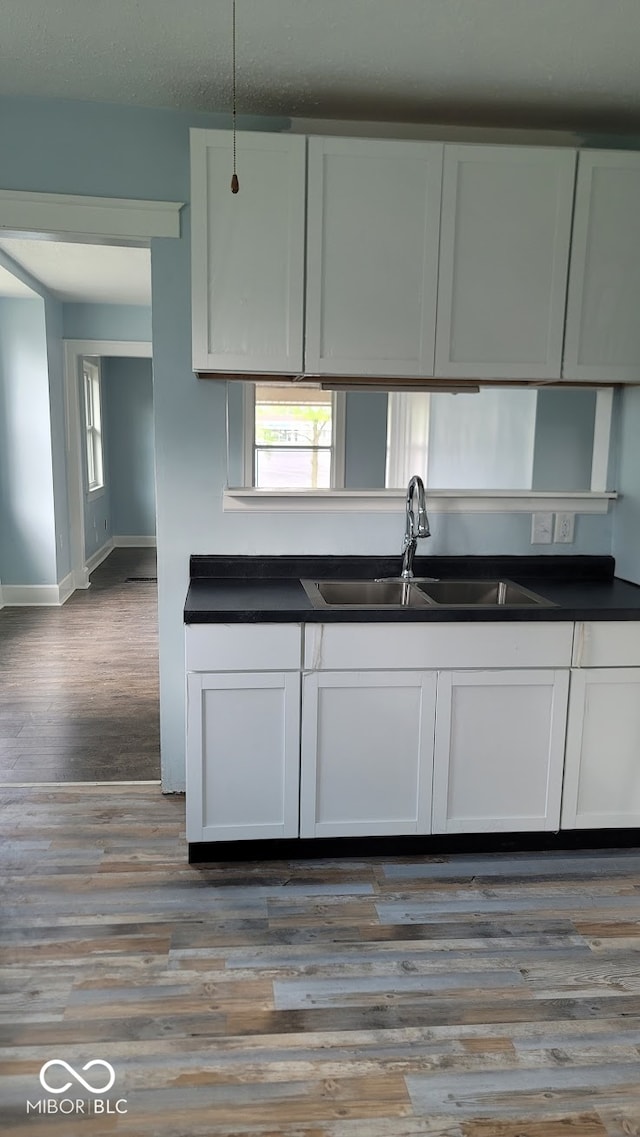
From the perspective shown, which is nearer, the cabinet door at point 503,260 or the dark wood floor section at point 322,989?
the dark wood floor section at point 322,989

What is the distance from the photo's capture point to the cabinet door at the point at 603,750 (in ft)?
8.53

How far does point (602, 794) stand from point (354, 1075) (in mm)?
1326

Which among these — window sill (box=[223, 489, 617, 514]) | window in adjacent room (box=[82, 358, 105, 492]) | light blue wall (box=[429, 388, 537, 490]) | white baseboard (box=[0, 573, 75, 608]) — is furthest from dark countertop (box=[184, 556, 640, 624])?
window in adjacent room (box=[82, 358, 105, 492])

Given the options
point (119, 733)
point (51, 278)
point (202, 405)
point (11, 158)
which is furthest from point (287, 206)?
point (51, 278)

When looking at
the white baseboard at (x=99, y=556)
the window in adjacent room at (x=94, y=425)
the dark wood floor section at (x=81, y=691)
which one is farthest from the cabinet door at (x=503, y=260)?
the window in adjacent room at (x=94, y=425)

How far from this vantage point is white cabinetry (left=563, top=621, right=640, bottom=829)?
8.46ft

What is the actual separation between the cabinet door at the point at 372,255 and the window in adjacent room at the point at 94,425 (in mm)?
5716

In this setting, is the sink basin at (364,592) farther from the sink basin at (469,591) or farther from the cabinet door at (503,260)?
the cabinet door at (503,260)

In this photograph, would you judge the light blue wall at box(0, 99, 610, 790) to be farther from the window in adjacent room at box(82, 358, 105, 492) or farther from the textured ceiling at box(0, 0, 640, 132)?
the window in adjacent room at box(82, 358, 105, 492)

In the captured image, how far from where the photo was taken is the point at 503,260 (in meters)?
2.64

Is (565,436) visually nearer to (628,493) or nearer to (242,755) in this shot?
(628,493)

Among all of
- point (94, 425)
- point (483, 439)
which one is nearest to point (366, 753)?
point (483, 439)

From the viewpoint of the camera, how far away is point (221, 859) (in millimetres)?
2590

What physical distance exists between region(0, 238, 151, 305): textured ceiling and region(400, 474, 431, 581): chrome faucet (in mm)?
2308
